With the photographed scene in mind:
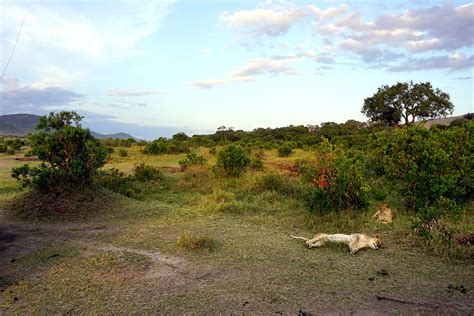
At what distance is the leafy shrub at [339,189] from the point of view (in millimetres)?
8461

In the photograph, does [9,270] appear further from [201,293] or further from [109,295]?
[201,293]

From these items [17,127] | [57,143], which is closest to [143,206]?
[57,143]

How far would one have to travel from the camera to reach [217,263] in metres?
6.04

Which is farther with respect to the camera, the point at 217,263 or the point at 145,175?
the point at 145,175

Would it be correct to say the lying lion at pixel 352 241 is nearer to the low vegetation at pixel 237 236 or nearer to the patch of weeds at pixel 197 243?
the low vegetation at pixel 237 236

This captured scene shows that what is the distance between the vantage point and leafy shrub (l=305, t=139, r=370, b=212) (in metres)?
8.46

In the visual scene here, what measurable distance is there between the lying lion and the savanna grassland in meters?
0.14

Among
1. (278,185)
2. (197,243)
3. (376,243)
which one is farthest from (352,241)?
(278,185)

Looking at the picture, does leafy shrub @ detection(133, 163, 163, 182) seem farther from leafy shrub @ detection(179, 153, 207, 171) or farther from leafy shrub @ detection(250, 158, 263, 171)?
leafy shrub @ detection(250, 158, 263, 171)

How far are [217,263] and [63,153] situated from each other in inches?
227

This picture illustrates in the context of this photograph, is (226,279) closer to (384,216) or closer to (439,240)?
(439,240)

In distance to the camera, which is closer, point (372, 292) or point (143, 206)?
point (372, 292)

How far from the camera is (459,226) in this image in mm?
7637

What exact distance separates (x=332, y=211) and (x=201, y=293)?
416 cm
